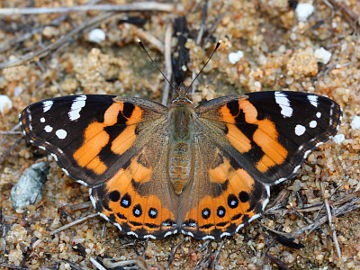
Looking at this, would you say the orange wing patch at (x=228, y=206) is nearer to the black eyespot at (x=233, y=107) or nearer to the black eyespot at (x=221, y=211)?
the black eyespot at (x=221, y=211)

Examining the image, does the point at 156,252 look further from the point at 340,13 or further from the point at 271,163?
the point at 340,13

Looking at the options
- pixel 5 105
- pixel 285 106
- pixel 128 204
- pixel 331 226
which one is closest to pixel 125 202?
pixel 128 204

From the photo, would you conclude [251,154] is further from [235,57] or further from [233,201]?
[235,57]

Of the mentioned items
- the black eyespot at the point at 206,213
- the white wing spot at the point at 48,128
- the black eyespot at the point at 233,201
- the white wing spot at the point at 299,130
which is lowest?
the black eyespot at the point at 206,213

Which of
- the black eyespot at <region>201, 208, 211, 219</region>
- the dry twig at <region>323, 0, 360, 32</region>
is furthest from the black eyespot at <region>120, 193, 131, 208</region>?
the dry twig at <region>323, 0, 360, 32</region>

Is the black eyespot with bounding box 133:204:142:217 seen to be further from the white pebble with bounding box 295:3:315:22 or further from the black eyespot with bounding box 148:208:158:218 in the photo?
the white pebble with bounding box 295:3:315:22

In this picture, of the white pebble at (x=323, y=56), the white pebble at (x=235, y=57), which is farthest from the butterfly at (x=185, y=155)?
the white pebble at (x=323, y=56)

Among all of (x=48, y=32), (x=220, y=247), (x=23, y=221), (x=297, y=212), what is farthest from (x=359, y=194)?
(x=48, y=32)
